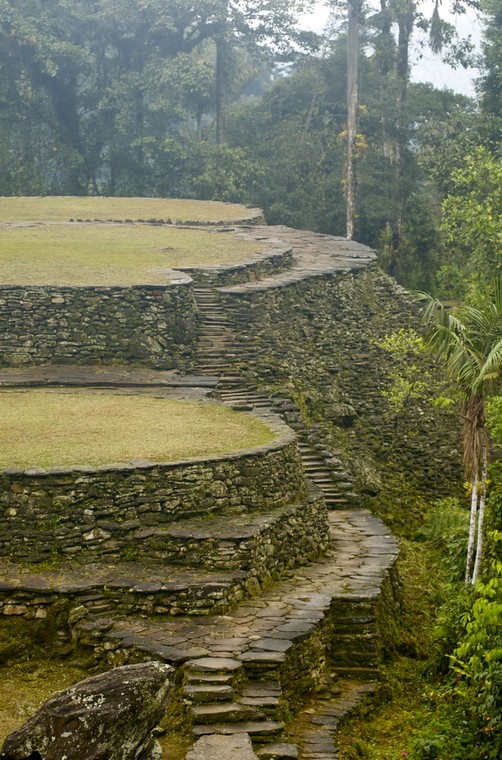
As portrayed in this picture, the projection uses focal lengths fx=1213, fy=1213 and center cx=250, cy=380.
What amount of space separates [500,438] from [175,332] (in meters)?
6.79

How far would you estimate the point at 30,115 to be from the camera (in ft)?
132

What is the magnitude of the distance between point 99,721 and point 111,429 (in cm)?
795

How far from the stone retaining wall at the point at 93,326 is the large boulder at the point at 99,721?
489 inches

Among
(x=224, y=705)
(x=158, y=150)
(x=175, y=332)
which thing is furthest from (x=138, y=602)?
(x=158, y=150)

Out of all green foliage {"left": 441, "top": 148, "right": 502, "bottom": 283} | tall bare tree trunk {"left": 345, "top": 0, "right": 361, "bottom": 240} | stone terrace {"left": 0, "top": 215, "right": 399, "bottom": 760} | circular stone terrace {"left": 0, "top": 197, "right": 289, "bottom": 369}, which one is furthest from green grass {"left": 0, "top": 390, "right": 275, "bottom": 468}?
tall bare tree trunk {"left": 345, "top": 0, "right": 361, "bottom": 240}

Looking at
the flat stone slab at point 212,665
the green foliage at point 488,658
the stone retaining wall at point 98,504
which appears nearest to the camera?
the green foliage at point 488,658

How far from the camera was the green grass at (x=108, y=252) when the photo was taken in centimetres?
2212

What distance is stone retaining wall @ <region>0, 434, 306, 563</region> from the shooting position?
42.8 ft

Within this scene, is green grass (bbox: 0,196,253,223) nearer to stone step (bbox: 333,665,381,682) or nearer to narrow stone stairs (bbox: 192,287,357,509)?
narrow stone stairs (bbox: 192,287,357,509)

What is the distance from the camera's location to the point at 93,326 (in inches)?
816

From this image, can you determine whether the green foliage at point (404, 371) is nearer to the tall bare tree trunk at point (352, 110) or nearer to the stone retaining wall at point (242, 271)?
the stone retaining wall at point (242, 271)

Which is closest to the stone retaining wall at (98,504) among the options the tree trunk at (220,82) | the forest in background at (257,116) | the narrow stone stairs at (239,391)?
the narrow stone stairs at (239,391)

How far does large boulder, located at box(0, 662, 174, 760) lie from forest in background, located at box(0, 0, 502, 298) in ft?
91.0

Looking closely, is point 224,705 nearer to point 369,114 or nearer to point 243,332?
point 243,332
